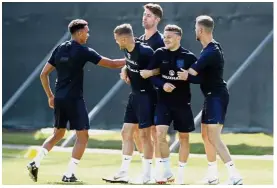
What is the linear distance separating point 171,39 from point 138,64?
1.41 ft

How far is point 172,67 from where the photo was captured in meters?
8.17

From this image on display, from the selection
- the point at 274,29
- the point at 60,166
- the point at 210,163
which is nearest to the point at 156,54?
the point at 210,163

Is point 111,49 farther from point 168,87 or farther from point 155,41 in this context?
point 168,87

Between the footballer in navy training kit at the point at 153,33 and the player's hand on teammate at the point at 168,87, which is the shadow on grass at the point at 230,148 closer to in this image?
the footballer in navy training kit at the point at 153,33

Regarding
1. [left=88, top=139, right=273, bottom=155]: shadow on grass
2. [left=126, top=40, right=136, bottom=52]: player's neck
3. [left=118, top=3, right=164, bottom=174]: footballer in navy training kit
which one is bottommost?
[left=88, top=139, right=273, bottom=155]: shadow on grass

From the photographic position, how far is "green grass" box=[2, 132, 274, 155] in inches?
486

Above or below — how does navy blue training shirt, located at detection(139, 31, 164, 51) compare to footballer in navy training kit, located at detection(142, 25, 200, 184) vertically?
above

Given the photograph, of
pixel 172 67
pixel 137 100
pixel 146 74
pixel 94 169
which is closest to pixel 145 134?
pixel 137 100

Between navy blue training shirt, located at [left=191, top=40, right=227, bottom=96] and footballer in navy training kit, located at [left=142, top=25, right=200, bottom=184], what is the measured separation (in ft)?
0.44

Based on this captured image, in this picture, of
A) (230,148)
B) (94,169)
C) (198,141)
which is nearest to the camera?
(94,169)

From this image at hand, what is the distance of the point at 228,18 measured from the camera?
519 inches

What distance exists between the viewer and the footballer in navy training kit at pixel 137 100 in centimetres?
833

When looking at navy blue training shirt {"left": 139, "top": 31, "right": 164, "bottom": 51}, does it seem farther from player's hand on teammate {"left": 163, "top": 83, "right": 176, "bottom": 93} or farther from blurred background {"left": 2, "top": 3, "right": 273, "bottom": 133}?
blurred background {"left": 2, "top": 3, "right": 273, "bottom": 133}

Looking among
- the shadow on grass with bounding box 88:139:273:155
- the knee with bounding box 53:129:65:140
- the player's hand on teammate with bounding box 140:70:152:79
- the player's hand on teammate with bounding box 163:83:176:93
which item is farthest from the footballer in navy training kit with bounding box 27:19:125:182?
the shadow on grass with bounding box 88:139:273:155
